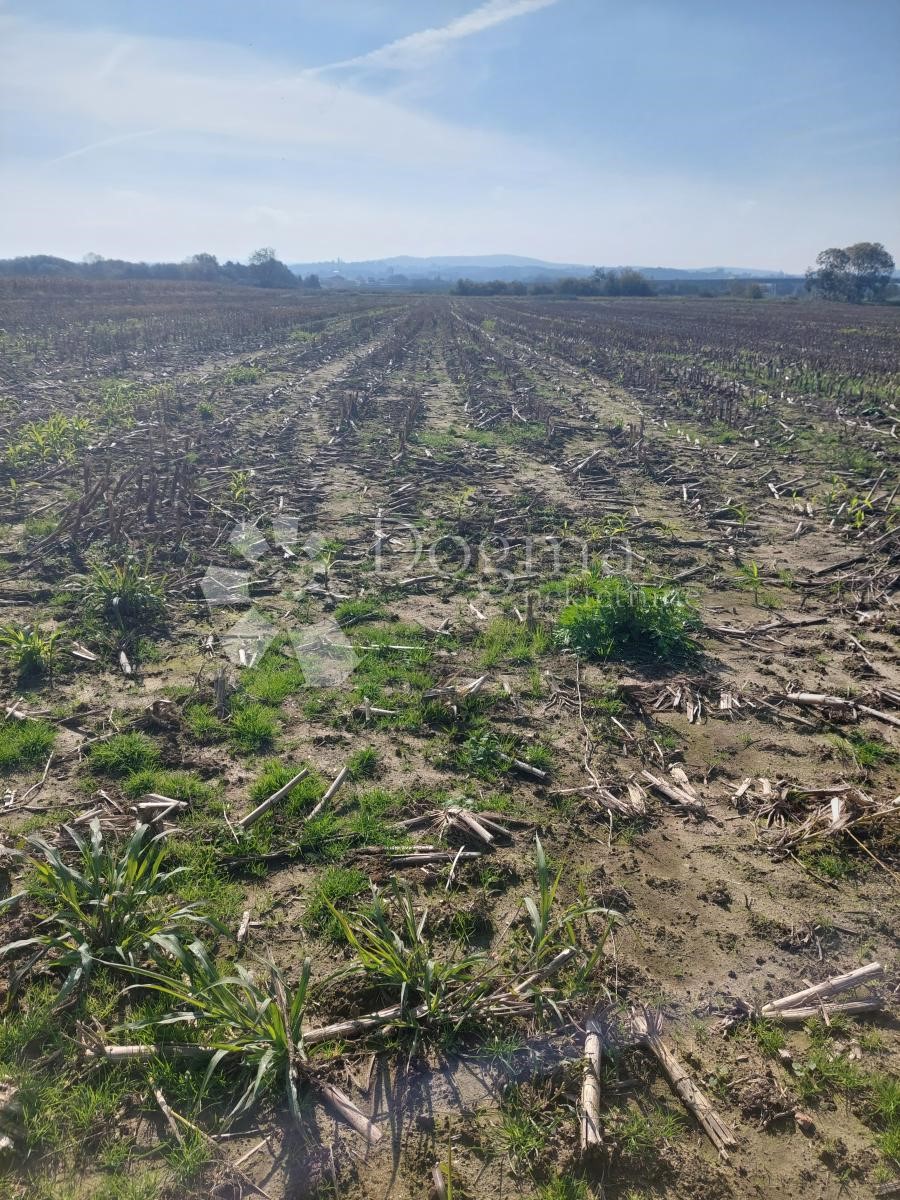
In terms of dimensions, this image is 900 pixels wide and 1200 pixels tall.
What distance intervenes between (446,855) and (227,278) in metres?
132

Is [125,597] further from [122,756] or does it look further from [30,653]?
[122,756]

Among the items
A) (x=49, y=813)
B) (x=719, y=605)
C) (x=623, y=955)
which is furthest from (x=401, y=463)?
(x=623, y=955)

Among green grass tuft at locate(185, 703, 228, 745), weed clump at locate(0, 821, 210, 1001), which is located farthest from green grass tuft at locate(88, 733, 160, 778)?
weed clump at locate(0, 821, 210, 1001)

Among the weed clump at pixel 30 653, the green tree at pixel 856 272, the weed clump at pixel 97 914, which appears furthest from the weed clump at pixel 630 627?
the green tree at pixel 856 272

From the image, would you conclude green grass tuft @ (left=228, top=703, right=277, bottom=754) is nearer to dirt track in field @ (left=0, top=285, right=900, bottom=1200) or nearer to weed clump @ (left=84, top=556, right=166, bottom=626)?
dirt track in field @ (left=0, top=285, right=900, bottom=1200)

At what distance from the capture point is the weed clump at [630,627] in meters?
7.21

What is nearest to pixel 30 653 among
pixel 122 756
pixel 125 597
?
pixel 125 597

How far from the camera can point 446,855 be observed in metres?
4.69

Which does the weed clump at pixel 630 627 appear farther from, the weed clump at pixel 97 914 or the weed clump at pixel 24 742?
the weed clump at pixel 24 742

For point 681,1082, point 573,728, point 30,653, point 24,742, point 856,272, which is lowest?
point 681,1082

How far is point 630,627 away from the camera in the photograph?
7.38 m

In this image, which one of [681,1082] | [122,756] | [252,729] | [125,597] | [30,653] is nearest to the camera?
[681,1082]

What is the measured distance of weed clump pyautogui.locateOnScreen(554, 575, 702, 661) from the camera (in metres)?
7.21

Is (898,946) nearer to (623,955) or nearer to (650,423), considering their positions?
(623,955)
